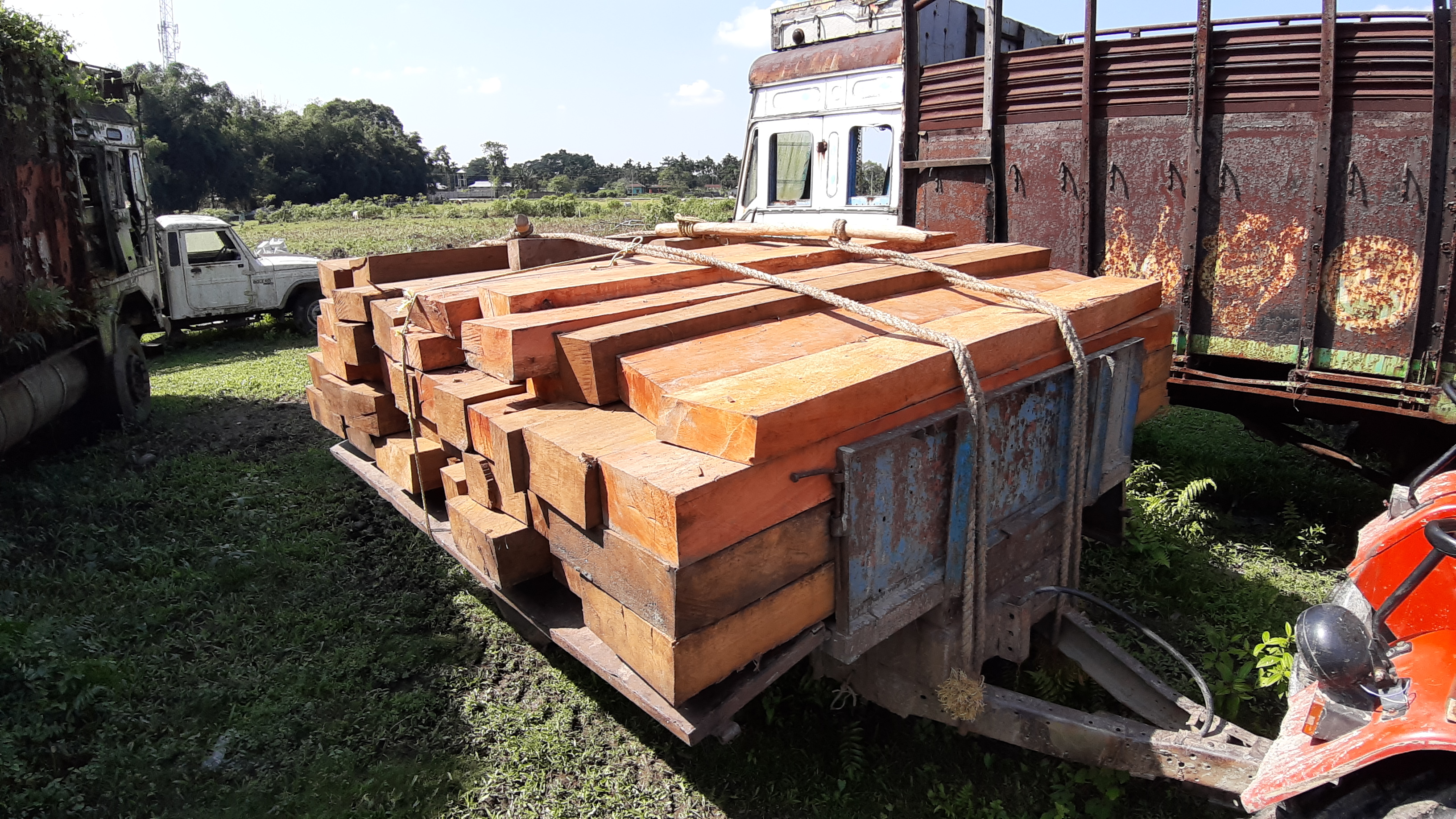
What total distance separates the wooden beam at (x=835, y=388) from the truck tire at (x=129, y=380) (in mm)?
7274

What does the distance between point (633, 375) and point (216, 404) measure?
7.76m

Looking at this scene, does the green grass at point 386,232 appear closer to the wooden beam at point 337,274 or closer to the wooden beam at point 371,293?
the wooden beam at point 337,274

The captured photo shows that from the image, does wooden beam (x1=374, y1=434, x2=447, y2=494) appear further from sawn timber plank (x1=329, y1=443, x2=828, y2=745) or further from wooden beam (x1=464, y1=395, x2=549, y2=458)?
wooden beam (x1=464, y1=395, x2=549, y2=458)

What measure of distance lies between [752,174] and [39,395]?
19.9 feet

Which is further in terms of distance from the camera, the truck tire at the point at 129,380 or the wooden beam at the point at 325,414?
the truck tire at the point at 129,380

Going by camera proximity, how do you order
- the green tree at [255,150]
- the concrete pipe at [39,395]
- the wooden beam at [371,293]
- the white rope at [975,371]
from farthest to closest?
the green tree at [255,150], the concrete pipe at [39,395], the wooden beam at [371,293], the white rope at [975,371]

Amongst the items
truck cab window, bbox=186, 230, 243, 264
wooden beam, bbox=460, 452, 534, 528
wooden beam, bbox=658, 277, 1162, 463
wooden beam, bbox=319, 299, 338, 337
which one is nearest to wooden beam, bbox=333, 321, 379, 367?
wooden beam, bbox=319, 299, 338, 337

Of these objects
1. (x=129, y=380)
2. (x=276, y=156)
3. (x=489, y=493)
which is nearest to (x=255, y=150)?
(x=276, y=156)

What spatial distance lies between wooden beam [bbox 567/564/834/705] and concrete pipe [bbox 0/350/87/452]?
5.58 meters

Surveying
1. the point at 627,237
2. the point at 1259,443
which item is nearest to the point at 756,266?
the point at 627,237

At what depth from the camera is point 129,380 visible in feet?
25.1

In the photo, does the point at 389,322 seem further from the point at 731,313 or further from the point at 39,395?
the point at 39,395

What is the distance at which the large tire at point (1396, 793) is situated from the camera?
181 centimetres

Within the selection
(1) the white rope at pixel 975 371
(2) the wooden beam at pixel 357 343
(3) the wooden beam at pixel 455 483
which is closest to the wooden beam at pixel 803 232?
(1) the white rope at pixel 975 371
